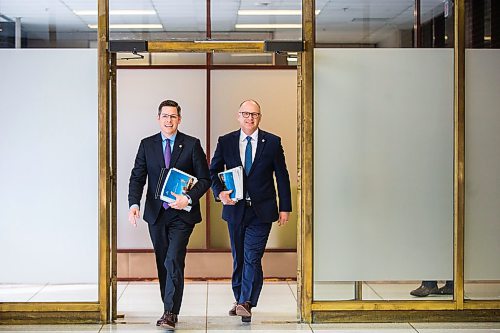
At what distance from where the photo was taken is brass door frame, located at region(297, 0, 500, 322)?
23.0ft

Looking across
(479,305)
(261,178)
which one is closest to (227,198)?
(261,178)

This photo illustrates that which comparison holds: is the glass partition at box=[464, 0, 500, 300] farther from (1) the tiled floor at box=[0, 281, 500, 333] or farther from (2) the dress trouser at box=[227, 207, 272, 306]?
(2) the dress trouser at box=[227, 207, 272, 306]

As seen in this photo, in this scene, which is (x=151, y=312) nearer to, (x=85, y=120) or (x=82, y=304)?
(x=82, y=304)

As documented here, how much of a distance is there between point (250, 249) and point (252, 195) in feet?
1.34

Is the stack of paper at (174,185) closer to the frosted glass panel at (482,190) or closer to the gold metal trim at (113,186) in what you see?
the gold metal trim at (113,186)

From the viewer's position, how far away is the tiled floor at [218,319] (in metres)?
6.91

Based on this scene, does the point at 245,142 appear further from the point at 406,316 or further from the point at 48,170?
the point at 406,316

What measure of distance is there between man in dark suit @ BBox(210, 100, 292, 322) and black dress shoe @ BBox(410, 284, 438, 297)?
1115 millimetres

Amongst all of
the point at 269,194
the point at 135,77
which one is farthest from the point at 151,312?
the point at 135,77

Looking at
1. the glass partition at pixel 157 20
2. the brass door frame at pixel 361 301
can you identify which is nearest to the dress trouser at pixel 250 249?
the brass door frame at pixel 361 301

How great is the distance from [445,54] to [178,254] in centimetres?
244

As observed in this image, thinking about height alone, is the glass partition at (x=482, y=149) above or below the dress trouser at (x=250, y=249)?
above

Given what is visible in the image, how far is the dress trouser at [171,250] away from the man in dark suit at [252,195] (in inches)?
18.9

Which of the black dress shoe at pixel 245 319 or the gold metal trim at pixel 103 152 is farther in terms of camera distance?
the black dress shoe at pixel 245 319
